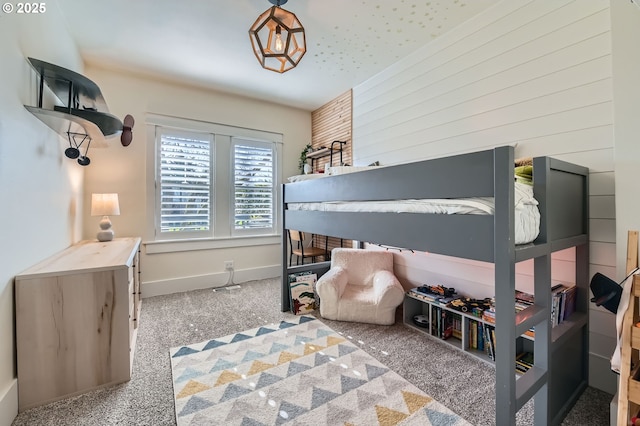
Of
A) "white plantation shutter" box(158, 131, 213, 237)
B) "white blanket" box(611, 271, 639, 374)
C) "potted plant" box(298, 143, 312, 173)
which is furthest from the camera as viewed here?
"potted plant" box(298, 143, 312, 173)

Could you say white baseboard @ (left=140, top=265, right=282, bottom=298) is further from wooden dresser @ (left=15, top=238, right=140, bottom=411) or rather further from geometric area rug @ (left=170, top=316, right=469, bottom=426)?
wooden dresser @ (left=15, top=238, right=140, bottom=411)

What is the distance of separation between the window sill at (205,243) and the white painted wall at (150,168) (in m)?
0.05

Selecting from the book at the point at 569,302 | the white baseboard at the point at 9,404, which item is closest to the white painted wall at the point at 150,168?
the white baseboard at the point at 9,404

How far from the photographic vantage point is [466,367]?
1767 millimetres

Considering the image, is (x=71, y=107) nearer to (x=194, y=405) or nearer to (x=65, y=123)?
(x=65, y=123)

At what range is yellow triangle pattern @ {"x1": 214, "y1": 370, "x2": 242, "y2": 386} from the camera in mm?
1610

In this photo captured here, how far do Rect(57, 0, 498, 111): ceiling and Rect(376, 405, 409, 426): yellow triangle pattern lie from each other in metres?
2.67

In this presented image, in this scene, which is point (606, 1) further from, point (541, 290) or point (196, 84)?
point (196, 84)

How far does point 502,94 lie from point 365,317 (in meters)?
2.10

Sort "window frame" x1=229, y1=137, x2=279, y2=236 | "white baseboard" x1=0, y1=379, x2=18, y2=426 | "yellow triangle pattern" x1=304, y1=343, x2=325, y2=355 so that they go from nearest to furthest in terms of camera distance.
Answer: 1. "white baseboard" x1=0, y1=379, x2=18, y2=426
2. "yellow triangle pattern" x1=304, y1=343, x2=325, y2=355
3. "window frame" x1=229, y1=137, x2=279, y2=236

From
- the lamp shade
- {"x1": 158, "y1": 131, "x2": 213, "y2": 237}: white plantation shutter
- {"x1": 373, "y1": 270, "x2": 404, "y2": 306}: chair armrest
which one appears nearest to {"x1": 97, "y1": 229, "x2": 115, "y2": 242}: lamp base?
the lamp shade

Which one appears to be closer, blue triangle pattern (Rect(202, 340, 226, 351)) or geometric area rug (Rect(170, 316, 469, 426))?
geometric area rug (Rect(170, 316, 469, 426))

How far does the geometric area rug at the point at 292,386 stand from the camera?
4.36ft

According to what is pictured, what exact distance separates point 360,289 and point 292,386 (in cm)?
126
